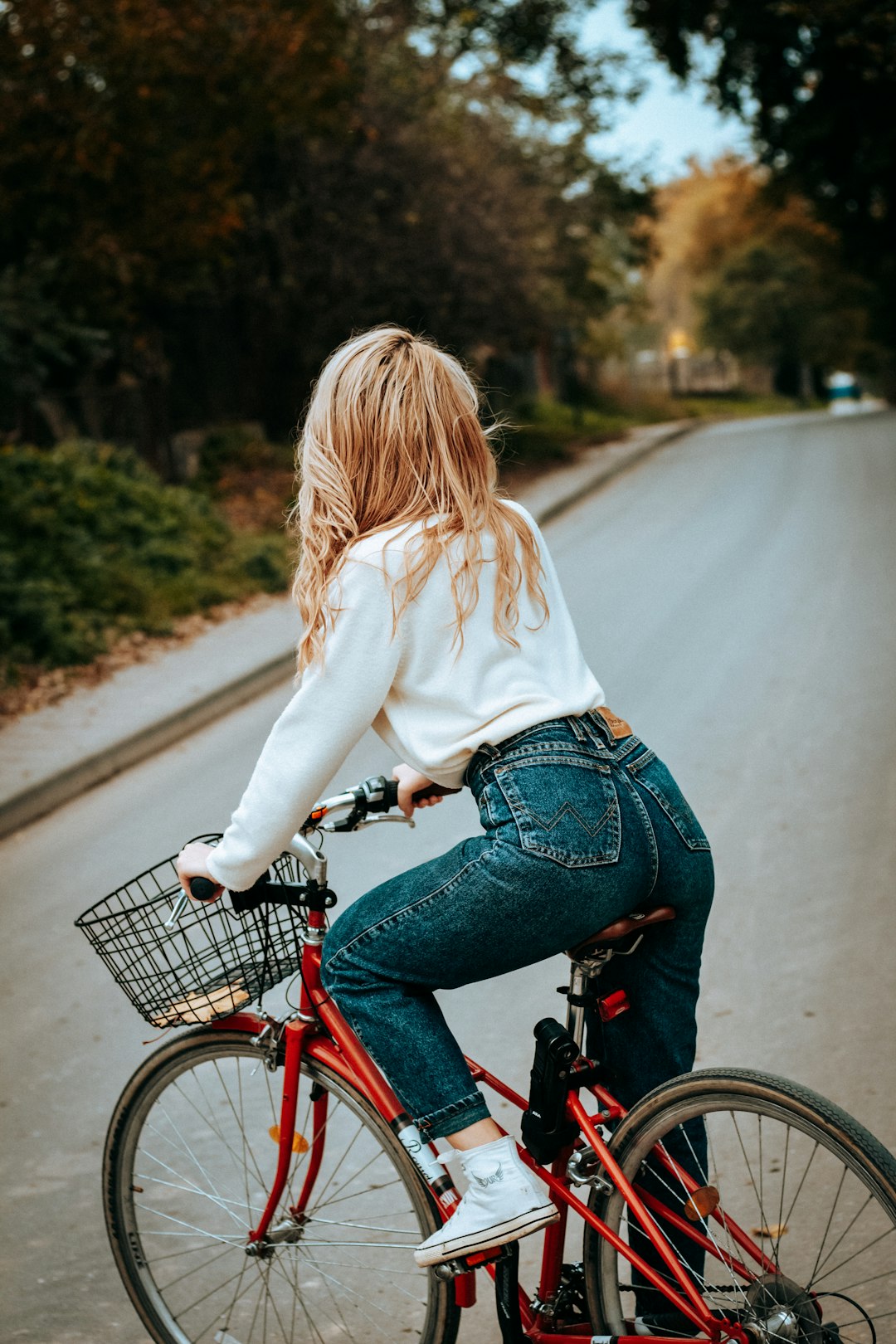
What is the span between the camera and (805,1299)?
2.10 meters

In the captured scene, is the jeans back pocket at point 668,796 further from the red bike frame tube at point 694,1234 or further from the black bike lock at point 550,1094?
the red bike frame tube at point 694,1234

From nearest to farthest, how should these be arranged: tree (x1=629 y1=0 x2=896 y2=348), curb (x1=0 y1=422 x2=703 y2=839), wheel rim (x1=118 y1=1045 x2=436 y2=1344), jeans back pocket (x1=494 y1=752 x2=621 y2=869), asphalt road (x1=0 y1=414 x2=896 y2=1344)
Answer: jeans back pocket (x1=494 y1=752 x2=621 y2=869) < wheel rim (x1=118 y1=1045 x2=436 y2=1344) < asphalt road (x1=0 y1=414 x2=896 y2=1344) < curb (x1=0 y1=422 x2=703 y2=839) < tree (x1=629 y1=0 x2=896 y2=348)

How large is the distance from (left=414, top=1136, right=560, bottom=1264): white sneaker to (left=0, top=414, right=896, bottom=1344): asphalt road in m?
0.88

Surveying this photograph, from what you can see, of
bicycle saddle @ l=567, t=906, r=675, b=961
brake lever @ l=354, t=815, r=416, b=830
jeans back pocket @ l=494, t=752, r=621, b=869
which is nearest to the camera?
jeans back pocket @ l=494, t=752, r=621, b=869

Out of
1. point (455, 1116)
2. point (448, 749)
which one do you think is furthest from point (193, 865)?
point (455, 1116)

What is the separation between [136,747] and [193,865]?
599cm

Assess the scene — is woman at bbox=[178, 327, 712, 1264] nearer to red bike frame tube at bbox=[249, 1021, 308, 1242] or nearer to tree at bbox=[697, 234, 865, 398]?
red bike frame tube at bbox=[249, 1021, 308, 1242]

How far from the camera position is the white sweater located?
209 cm

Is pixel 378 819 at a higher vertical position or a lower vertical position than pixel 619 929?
higher

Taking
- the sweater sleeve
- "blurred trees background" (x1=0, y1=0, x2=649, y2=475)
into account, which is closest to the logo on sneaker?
the sweater sleeve

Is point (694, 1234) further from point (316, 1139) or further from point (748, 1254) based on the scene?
point (316, 1139)

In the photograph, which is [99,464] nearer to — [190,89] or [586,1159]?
[190,89]

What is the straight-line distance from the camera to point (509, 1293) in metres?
2.23

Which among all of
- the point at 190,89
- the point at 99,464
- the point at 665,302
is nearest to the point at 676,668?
the point at 99,464
